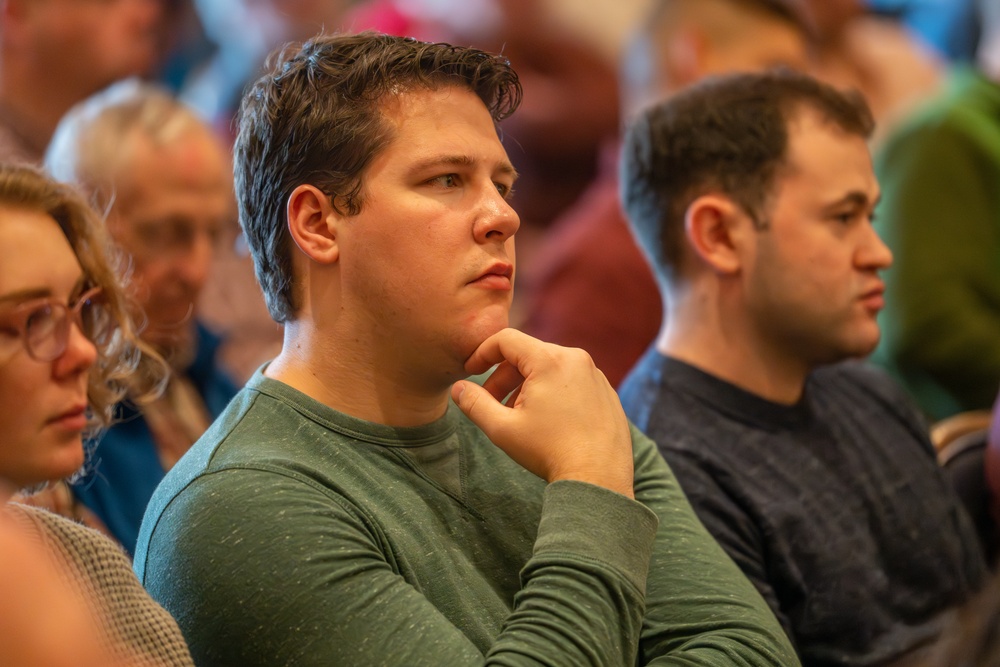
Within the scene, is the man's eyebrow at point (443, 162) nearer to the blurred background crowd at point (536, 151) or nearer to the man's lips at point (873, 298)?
the blurred background crowd at point (536, 151)

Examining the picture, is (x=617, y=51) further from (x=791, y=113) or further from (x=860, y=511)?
(x=860, y=511)

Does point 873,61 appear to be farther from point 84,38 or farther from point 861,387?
point 84,38

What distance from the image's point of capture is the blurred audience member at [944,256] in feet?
9.41

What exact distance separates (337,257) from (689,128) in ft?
2.99

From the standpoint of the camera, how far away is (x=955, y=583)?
1.95 metres

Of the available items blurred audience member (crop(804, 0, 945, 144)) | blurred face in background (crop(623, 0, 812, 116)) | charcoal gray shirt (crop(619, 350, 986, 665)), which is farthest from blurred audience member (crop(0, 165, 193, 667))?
blurred audience member (crop(804, 0, 945, 144))

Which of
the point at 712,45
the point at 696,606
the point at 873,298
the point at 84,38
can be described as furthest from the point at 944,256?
the point at 84,38

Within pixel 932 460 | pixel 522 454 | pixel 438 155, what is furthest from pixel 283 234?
pixel 932 460

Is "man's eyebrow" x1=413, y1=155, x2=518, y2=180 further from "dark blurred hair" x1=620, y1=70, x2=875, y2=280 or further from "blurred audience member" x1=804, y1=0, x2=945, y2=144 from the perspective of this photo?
"blurred audience member" x1=804, y1=0, x2=945, y2=144

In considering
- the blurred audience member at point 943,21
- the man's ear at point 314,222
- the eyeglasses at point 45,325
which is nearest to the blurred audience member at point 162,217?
the eyeglasses at point 45,325

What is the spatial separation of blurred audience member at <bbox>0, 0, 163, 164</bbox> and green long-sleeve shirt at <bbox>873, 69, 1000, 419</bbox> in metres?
2.07

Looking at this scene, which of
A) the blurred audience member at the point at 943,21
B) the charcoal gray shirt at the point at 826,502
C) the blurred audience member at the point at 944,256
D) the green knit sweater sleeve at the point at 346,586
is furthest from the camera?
the blurred audience member at the point at 943,21

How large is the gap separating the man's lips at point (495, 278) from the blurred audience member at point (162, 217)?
0.97 meters

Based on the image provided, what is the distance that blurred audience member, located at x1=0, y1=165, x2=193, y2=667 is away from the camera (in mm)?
1135
